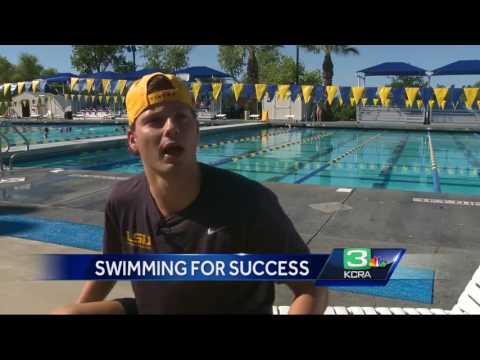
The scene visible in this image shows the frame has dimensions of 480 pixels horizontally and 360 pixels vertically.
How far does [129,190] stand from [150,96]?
46 centimetres

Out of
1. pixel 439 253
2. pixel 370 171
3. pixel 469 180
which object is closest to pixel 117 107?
pixel 370 171

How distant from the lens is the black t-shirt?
5.56 ft

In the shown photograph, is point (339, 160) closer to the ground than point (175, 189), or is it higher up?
closer to the ground

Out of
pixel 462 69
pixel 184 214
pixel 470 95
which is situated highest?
pixel 462 69

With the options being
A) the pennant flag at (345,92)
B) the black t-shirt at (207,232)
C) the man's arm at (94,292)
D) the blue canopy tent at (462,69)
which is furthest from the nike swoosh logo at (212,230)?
the blue canopy tent at (462,69)

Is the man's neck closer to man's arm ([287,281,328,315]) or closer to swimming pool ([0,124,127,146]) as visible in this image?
man's arm ([287,281,328,315])

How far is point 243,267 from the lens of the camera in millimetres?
1874

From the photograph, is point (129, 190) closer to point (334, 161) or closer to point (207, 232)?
point (207, 232)

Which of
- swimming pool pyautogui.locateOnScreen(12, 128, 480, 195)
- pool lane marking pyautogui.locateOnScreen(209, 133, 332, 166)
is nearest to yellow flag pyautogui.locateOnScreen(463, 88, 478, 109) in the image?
swimming pool pyautogui.locateOnScreen(12, 128, 480, 195)

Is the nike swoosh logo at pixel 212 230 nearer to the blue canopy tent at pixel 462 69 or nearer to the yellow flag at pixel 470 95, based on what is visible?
the yellow flag at pixel 470 95

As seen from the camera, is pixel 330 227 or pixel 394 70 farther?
pixel 394 70

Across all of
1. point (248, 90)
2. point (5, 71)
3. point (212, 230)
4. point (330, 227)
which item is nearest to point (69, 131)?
point (248, 90)

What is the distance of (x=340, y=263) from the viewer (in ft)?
7.91
